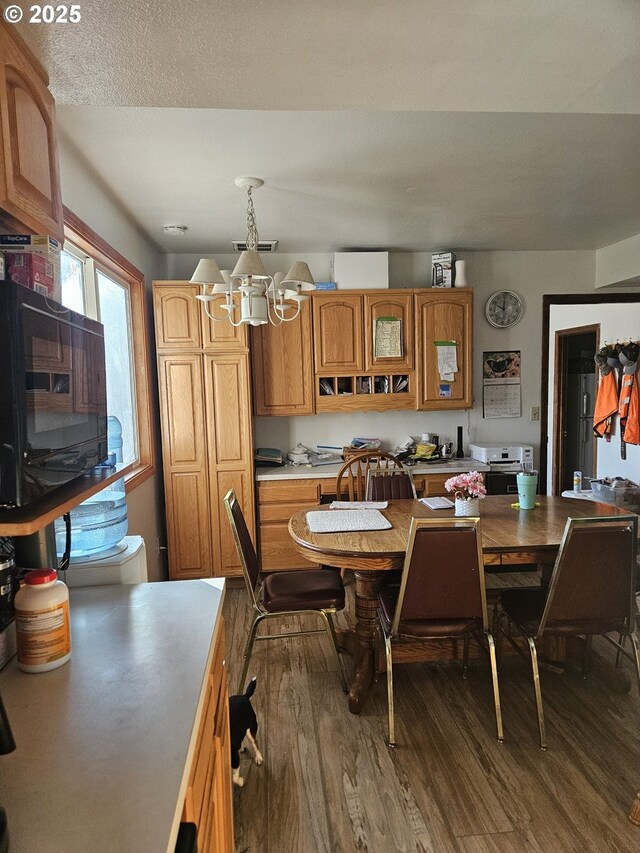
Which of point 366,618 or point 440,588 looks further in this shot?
point 366,618

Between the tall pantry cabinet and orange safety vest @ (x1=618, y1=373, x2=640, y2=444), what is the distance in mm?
3225

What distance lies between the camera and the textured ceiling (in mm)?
1190

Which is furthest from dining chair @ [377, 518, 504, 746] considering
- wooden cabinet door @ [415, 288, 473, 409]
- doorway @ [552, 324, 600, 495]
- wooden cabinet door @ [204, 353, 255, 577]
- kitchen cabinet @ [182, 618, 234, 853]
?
doorway @ [552, 324, 600, 495]

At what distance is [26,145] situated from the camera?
3.73 feet

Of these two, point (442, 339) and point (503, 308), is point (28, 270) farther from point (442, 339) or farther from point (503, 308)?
point (503, 308)

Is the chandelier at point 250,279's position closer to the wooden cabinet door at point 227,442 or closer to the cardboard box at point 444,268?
the wooden cabinet door at point 227,442

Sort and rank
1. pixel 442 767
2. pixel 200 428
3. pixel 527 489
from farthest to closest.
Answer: pixel 200 428 < pixel 527 489 < pixel 442 767

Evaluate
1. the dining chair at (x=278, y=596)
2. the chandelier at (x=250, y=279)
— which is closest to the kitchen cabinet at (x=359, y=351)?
the chandelier at (x=250, y=279)

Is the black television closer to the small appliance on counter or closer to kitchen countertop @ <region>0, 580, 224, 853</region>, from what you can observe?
kitchen countertop @ <region>0, 580, 224, 853</region>

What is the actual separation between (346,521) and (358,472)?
101 cm

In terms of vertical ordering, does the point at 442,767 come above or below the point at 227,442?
below

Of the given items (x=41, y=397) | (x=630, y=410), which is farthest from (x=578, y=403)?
(x=41, y=397)

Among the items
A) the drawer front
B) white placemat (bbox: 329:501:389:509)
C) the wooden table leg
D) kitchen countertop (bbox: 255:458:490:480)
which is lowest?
the wooden table leg

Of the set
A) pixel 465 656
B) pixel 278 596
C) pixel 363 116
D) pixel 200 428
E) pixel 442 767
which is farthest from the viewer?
pixel 200 428
